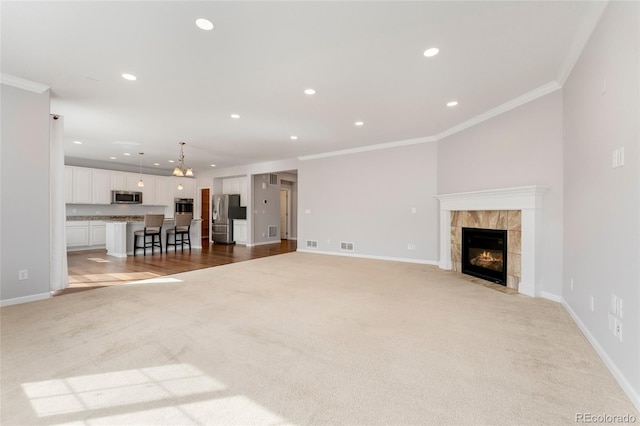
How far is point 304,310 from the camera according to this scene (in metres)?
3.10

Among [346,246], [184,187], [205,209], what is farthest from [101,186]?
[346,246]

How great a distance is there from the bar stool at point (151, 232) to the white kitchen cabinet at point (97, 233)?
1860 millimetres

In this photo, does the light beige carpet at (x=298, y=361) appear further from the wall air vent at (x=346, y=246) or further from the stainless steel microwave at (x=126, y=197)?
the stainless steel microwave at (x=126, y=197)

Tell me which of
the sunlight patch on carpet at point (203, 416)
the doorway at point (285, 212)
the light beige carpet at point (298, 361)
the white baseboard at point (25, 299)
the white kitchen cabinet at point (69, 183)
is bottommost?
the light beige carpet at point (298, 361)

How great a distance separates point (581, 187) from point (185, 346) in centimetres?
391

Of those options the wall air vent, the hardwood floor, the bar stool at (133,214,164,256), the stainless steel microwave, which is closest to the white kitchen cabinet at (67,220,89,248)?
the hardwood floor

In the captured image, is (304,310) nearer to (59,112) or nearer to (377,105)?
(377,105)

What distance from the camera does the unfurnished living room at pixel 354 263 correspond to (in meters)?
1.70

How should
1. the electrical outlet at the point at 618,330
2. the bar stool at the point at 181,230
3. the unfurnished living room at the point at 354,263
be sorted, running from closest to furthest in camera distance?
the unfurnished living room at the point at 354,263
the electrical outlet at the point at 618,330
the bar stool at the point at 181,230

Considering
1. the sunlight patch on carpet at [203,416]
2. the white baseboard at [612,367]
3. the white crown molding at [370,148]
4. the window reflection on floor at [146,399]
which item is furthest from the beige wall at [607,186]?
the white crown molding at [370,148]

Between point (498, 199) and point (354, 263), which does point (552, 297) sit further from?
point (354, 263)

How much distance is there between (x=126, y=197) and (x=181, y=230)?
2565 mm

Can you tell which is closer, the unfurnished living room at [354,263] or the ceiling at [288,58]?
the unfurnished living room at [354,263]

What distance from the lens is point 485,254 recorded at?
4523 millimetres
